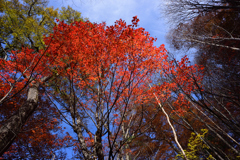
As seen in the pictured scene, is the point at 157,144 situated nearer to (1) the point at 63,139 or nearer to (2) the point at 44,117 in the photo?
(1) the point at 63,139

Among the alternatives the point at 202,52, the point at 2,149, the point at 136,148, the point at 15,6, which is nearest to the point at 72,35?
the point at 2,149

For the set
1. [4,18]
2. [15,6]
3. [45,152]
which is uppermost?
[15,6]

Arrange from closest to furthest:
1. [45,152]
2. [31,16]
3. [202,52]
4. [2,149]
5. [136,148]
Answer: [2,149], [45,152], [202,52], [31,16], [136,148]

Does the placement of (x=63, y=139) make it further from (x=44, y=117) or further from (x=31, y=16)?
(x=31, y=16)

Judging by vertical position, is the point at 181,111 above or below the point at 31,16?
below

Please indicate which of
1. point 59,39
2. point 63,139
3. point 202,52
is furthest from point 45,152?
point 202,52

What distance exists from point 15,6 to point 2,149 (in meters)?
11.8

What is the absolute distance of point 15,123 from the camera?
4891 millimetres

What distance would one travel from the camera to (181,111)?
361 inches

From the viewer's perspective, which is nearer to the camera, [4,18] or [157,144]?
[4,18]

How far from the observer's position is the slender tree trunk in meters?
4.20

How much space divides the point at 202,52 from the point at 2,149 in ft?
41.8

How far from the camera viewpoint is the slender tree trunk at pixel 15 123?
4204 millimetres

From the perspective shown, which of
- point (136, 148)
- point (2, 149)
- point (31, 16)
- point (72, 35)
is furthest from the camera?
point (136, 148)
